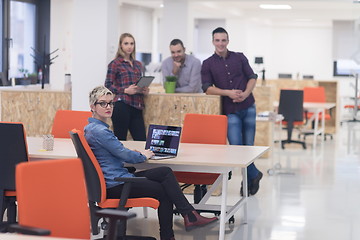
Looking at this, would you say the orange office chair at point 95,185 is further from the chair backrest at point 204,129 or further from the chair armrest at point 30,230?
the chair armrest at point 30,230

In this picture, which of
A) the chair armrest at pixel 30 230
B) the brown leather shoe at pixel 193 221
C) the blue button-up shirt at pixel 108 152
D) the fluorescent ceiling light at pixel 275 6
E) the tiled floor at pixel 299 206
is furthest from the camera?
the fluorescent ceiling light at pixel 275 6

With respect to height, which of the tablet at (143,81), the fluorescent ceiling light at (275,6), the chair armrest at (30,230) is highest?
the fluorescent ceiling light at (275,6)

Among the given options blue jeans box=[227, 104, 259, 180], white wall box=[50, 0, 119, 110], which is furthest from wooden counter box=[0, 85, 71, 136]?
blue jeans box=[227, 104, 259, 180]

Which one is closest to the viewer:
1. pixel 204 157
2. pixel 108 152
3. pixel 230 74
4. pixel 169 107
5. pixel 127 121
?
pixel 108 152

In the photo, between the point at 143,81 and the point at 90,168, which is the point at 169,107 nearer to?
the point at 143,81

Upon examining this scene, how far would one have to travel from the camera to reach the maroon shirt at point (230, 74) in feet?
24.2

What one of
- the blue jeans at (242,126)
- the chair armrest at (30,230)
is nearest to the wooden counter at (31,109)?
the blue jeans at (242,126)

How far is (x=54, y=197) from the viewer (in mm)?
3395

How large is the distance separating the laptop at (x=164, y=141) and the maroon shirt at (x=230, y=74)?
205 centimetres

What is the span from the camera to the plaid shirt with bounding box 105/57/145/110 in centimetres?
739

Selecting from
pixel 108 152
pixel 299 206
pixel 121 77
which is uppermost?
pixel 121 77

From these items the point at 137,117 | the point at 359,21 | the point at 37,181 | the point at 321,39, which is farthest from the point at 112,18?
the point at 321,39

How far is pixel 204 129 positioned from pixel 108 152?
1578 mm

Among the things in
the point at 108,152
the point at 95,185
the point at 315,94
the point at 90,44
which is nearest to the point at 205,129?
the point at 108,152
